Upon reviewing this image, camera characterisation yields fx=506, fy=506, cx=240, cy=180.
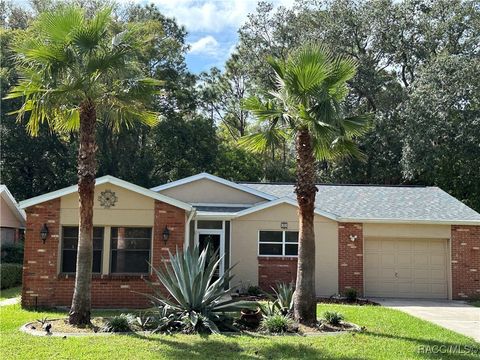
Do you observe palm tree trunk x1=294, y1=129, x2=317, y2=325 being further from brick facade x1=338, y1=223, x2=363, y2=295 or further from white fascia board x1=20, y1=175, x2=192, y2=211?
brick facade x1=338, y1=223, x2=363, y2=295

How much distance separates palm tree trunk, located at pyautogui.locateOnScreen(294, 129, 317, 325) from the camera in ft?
35.4

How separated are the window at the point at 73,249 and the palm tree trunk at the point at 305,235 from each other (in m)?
6.18

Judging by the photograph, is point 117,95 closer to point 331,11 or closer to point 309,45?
point 309,45

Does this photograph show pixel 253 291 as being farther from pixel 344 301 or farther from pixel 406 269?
pixel 406 269

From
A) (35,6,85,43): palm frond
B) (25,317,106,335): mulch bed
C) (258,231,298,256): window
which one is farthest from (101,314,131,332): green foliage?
(258,231,298,256): window

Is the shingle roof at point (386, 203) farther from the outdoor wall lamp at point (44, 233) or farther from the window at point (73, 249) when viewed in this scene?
the outdoor wall lamp at point (44, 233)

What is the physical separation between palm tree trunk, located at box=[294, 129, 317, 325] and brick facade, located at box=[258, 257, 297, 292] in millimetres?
6887

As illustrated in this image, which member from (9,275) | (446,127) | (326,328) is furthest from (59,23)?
(446,127)

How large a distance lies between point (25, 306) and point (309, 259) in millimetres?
7791

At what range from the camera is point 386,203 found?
19.8 meters

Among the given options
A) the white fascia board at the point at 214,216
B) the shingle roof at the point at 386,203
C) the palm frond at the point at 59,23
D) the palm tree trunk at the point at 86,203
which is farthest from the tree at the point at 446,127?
the palm frond at the point at 59,23

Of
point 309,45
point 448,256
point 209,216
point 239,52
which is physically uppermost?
point 239,52

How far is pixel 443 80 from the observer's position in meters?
27.3

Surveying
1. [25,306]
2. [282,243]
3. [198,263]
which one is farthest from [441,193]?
[25,306]
